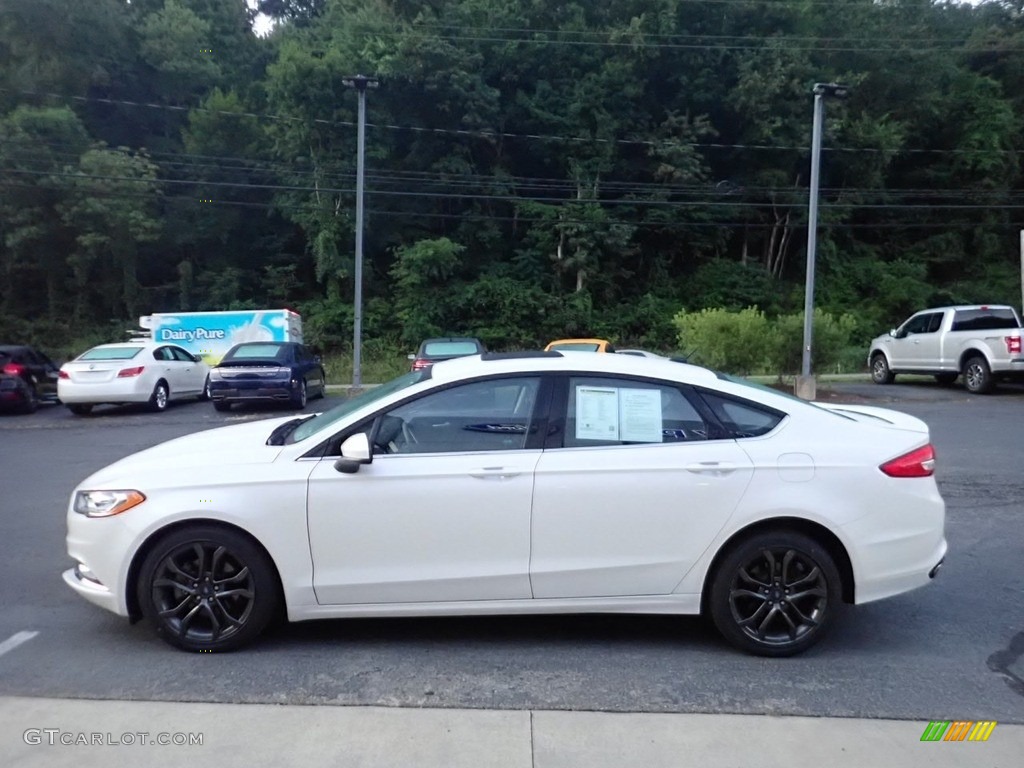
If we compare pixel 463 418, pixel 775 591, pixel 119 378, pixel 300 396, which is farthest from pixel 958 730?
pixel 119 378

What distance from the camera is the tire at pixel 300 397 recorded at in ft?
58.9

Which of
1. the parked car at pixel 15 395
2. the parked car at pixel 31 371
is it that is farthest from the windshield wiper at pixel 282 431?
the parked car at pixel 31 371

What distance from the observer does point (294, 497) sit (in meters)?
4.65

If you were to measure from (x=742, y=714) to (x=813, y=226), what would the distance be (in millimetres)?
18726

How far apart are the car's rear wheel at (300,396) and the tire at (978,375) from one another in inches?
574

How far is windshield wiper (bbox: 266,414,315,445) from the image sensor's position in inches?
200

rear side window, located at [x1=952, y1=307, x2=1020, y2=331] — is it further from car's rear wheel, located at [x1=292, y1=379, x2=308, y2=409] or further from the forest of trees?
the forest of trees

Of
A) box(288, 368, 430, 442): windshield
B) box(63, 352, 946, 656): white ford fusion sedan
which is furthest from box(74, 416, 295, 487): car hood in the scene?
box(288, 368, 430, 442): windshield

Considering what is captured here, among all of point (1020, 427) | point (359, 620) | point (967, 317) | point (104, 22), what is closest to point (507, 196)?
point (104, 22)

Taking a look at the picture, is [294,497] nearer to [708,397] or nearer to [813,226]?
[708,397]

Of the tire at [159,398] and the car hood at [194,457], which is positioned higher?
the car hood at [194,457]

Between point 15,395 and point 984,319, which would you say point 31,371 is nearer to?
point 15,395

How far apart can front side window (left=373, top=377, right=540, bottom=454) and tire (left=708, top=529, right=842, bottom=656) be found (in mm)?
1356

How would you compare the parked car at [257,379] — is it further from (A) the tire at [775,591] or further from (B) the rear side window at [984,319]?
(B) the rear side window at [984,319]
